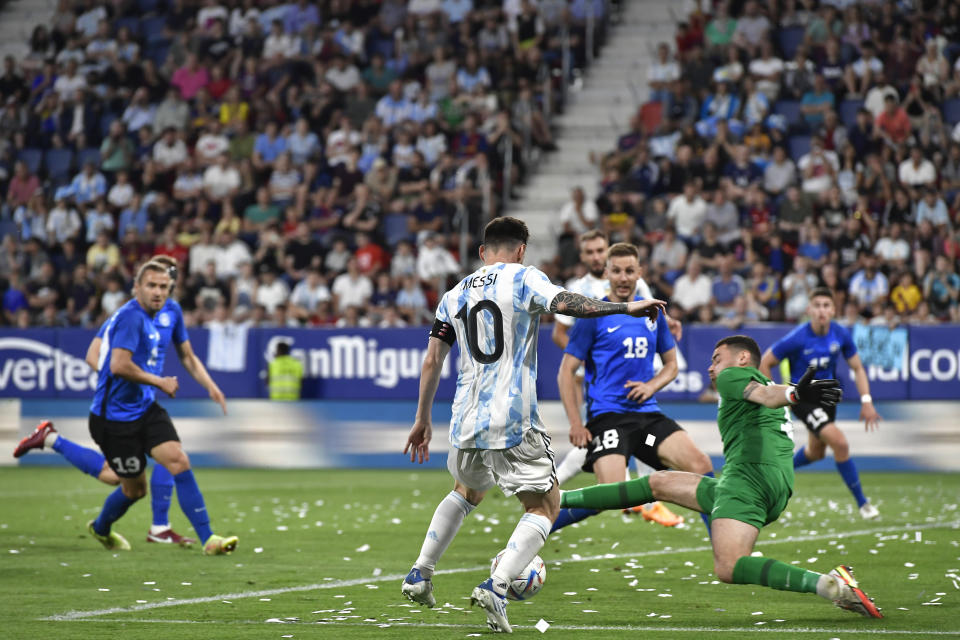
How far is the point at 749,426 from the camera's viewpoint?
7777 millimetres

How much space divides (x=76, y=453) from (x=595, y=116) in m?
15.7

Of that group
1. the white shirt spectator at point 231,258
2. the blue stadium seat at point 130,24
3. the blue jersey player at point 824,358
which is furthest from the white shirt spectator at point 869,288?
the blue stadium seat at point 130,24

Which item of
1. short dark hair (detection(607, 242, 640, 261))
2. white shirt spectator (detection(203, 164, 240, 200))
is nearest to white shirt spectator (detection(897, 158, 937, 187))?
white shirt spectator (detection(203, 164, 240, 200))

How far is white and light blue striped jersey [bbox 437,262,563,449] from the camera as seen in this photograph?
7.18 metres

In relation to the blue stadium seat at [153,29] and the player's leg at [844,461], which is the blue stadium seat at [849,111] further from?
the blue stadium seat at [153,29]

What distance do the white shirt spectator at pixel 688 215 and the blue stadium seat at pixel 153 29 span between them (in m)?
12.4

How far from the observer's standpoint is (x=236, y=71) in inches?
1084

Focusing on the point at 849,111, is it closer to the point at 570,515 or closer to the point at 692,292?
the point at 692,292

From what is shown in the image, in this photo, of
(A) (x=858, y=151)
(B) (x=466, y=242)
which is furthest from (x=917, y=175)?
(B) (x=466, y=242)

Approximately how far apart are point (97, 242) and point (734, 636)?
1962 centimetres

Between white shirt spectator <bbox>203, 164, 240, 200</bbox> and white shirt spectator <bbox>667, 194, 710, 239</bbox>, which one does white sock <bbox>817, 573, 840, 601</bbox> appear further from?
white shirt spectator <bbox>203, 164, 240, 200</bbox>

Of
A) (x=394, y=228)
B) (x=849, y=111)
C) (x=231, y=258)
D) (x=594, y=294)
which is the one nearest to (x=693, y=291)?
(x=849, y=111)

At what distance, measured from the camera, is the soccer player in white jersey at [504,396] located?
23.5 ft

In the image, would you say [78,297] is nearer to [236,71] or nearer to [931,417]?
[236,71]
